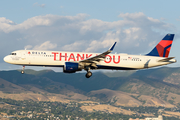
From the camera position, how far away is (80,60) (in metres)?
63.9

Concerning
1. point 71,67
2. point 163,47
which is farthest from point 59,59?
point 163,47

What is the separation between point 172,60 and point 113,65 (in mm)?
15163

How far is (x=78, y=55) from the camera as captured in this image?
6400 cm

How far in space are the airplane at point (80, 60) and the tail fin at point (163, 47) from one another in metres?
3.52

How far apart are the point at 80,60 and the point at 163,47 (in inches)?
938

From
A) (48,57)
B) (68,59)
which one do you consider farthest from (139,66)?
(48,57)

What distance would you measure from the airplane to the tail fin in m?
3.52

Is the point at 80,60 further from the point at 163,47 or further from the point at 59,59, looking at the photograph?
the point at 163,47

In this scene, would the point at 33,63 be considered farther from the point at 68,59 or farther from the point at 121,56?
the point at 121,56

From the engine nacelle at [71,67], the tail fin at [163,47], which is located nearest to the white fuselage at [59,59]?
the engine nacelle at [71,67]

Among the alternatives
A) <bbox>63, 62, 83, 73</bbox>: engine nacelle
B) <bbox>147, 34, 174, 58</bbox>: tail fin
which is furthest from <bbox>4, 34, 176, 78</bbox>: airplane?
<bbox>147, 34, 174, 58</bbox>: tail fin

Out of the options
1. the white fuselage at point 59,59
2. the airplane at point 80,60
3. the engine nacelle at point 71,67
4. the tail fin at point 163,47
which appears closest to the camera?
the engine nacelle at point 71,67

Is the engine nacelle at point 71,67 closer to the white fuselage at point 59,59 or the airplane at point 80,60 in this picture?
the airplane at point 80,60

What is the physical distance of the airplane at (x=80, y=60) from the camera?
6131 centimetres
